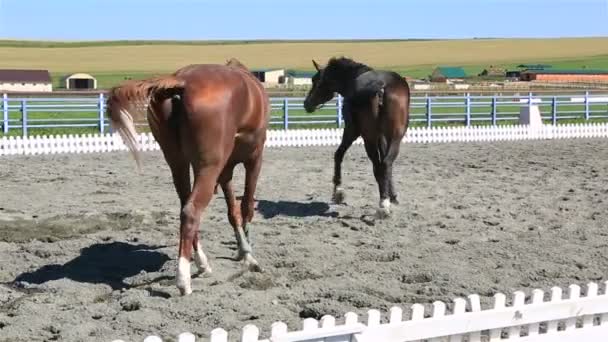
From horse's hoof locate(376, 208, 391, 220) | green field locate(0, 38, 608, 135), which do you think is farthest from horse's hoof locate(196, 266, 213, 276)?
green field locate(0, 38, 608, 135)

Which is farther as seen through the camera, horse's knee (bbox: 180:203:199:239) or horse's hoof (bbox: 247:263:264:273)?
horse's hoof (bbox: 247:263:264:273)

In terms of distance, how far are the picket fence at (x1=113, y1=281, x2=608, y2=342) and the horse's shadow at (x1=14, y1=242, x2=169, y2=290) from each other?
1.97 meters

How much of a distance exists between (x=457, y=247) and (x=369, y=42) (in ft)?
341

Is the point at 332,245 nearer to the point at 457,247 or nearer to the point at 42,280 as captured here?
the point at 457,247

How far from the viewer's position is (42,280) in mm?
6562

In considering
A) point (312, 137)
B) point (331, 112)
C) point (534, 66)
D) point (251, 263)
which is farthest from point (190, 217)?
point (534, 66)

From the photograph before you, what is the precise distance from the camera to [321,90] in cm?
1070

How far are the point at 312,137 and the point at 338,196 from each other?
9.76 m

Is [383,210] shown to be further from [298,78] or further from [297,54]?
[297,54]

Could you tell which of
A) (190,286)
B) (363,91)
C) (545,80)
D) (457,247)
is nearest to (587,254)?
(457,247)

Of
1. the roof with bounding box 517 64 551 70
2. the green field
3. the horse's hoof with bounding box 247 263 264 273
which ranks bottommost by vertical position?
the horse's hoof with bounding box 247 263 264 273

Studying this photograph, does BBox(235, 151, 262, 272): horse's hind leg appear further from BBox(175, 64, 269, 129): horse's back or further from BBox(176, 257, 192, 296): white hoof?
BBox(176, 257, 192, 296): white hoof

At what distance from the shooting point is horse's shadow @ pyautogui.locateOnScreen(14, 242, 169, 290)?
21.7 ft

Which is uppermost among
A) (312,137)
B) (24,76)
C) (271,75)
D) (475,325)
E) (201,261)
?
(271,75)
